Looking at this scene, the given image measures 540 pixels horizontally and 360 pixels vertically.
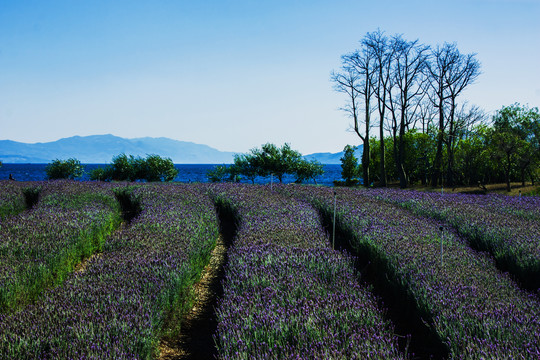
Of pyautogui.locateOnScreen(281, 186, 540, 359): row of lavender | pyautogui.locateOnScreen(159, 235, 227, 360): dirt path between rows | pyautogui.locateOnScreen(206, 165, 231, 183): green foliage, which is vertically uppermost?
pyautogui.locateOnScreen(206, 165, 231, 183): green foliage

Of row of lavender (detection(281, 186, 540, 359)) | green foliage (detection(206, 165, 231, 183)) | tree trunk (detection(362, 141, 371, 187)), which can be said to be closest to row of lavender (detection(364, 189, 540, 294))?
row of lavender (detection(281, 186, 540, 359))

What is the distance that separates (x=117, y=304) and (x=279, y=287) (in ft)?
4.76

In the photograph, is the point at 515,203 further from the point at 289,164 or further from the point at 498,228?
the point at 289,164

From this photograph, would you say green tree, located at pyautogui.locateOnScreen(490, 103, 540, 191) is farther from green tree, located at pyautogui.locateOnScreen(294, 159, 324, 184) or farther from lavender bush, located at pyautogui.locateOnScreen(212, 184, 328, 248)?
lavender bush, located at pyautogui.locateOnScreen(212, 184, 328, 248)

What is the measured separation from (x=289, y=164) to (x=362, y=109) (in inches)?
231

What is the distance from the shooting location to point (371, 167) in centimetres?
3469

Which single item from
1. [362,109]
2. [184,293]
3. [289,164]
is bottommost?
[184,293]

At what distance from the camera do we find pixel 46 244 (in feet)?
18.0

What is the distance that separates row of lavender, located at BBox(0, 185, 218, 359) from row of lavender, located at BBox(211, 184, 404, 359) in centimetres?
57

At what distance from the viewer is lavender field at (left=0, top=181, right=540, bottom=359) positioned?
2793 millimetres

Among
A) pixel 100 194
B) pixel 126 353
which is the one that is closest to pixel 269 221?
pixel 126 353

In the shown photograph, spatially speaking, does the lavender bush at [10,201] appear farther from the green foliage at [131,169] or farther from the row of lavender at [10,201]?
the green foliage at [131,169]

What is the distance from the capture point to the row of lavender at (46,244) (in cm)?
431

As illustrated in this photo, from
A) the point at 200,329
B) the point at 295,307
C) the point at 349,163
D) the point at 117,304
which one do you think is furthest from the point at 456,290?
the point at 349,163
